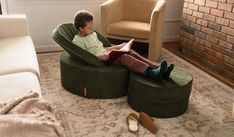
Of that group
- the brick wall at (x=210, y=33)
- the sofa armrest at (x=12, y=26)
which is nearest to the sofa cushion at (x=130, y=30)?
the brick wall at (x=210, y=33)

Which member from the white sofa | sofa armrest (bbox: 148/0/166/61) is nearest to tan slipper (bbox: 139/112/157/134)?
the white sofa

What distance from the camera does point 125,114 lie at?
6.86ft

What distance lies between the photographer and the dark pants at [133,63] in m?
2.14

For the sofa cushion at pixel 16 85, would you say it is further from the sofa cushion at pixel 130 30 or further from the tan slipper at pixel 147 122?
the sofa cushion at pixel 130 30

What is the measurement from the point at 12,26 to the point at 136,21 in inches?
67.7

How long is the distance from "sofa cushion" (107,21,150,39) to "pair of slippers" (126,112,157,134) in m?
1.33

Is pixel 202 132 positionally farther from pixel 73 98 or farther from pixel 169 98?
pixel 73 98

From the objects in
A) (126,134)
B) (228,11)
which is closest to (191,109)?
(126,134)

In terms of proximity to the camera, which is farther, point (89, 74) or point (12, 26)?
point (12, 26)

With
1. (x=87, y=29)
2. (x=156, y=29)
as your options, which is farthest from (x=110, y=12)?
(x=87, y=29)

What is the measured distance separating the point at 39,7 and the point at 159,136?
227 centimetres

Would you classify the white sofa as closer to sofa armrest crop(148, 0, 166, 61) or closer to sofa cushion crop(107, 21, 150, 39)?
sofa cushion crop(107, 21, 150, 39)

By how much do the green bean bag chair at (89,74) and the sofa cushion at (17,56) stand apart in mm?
283

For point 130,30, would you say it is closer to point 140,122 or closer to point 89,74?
point 89,74
